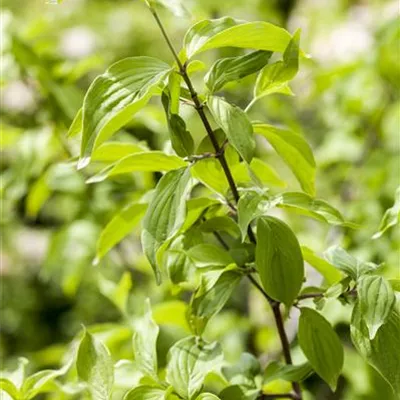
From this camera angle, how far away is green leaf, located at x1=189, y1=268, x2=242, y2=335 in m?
0.63

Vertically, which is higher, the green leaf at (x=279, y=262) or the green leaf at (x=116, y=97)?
the green leaf at (x=116, y=97)

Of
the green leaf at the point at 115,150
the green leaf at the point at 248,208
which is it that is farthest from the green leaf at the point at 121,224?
the green leaf at the point at 248,208

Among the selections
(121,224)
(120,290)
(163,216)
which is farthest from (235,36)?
(120,290)

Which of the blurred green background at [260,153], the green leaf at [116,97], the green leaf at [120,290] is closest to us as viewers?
the green leaf at [116,97]

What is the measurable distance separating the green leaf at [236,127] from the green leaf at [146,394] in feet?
0.60

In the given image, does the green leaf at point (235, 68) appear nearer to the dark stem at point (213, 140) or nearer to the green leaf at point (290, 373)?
the dark stem at point (213, 140)

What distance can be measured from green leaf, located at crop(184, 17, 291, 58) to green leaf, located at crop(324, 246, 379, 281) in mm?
164

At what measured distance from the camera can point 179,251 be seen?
666mm

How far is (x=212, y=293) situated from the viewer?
634 millimetres

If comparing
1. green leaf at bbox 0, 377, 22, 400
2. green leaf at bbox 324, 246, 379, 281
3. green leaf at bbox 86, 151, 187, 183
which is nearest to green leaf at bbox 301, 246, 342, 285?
green leaf at bbox 324, 246, 379, 281

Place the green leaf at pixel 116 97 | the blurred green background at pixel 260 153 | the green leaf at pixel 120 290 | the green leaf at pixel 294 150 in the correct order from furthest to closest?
the blurred green background at pixel 260 153
the green leaf at pixel 120 290
the green leaf at pixel 294 150
the green leaf at pixel 116 97

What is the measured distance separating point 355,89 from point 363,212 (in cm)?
27

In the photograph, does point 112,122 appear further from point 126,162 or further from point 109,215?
point 109,215

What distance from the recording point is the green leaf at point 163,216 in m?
0.56
